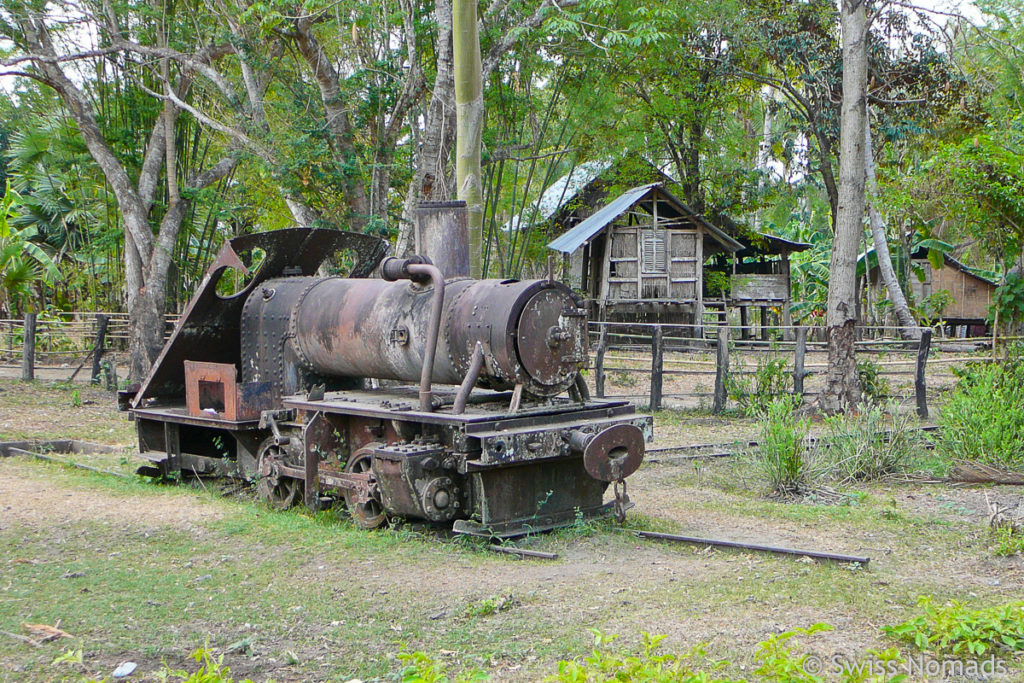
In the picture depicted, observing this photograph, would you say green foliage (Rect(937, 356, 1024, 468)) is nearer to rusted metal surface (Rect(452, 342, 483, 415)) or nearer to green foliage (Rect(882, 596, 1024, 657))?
green foliage (Rect(882, 596, 1024, 657))

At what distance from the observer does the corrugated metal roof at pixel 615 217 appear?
23.3 m

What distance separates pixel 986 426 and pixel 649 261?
57.5ft

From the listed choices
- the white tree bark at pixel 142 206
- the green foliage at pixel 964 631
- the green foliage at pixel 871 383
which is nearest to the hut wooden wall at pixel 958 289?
the green foliage at pixel 871 383

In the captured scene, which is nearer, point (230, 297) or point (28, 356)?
point (230, 297)

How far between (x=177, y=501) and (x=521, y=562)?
11.3 ft

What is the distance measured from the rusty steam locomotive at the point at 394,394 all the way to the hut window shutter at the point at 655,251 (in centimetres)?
1759

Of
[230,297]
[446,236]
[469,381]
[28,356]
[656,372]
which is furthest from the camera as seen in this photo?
[28,356]

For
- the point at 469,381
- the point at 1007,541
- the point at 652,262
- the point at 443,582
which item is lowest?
the point at 443,582

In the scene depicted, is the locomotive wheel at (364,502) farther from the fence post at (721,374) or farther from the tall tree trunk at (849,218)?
the tall tree trunk at (849,218)

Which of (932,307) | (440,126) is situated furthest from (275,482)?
(932,307)

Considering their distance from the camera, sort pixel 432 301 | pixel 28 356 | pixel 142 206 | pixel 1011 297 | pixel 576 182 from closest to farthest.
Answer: pixel 432 301 → pixel 1011 297 → pixel 142 206 → pixel 28 356 → pixel 576 182

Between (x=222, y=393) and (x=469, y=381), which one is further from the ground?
(x=469, y=381)

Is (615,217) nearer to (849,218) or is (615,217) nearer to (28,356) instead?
(849,218)

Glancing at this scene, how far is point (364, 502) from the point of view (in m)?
6.99
